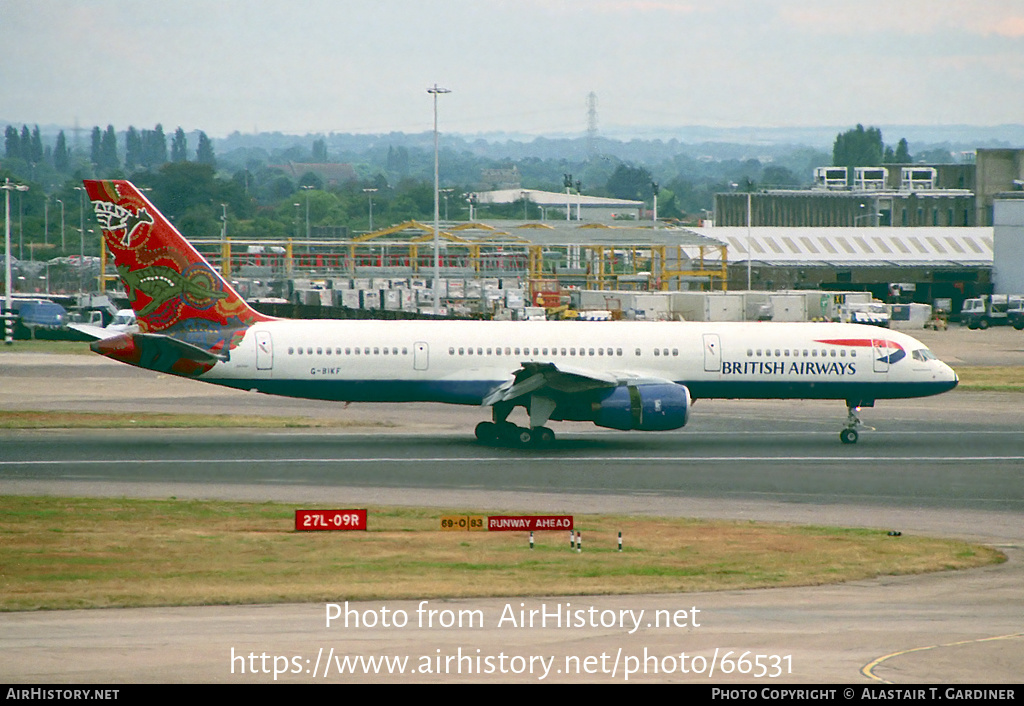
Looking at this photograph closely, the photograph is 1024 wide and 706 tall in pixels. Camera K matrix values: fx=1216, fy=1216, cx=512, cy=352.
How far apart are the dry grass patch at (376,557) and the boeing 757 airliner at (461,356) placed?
9289 mm

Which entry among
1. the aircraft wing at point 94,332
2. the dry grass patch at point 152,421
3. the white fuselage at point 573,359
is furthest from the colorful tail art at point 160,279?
the dry grass patch at point 152,421

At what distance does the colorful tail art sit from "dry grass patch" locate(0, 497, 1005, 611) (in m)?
10.3

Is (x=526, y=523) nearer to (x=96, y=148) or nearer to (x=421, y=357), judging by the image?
(x=421, y=357)

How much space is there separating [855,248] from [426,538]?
317 ft

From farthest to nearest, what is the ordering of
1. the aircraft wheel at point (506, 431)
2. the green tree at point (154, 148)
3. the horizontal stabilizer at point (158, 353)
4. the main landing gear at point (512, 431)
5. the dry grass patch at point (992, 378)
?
the green tree at point (154, 148) < the dry grass patch at point (992, 378) < the aircraft wheel at point (506, 431) < the main landing gear at point (512, 431) < the horizontal stabilizer at point (158, 353)

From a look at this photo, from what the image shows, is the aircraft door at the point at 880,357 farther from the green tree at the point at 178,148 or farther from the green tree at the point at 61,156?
the green tree at the point at 178,148

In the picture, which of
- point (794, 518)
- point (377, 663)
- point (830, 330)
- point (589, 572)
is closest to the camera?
point (377, 663)

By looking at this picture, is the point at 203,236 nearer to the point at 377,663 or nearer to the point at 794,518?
the point at 794,518

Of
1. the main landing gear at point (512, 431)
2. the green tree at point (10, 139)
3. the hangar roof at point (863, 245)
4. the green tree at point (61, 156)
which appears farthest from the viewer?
the green tree at point (61, 156)

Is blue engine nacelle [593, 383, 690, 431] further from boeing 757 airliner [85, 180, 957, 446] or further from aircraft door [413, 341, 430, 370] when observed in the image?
aircraft door [413, 341, 430, 370]

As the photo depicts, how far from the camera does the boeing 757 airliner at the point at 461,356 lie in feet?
121

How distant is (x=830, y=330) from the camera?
4100 cm

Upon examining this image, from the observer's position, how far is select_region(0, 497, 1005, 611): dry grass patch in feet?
68.1
